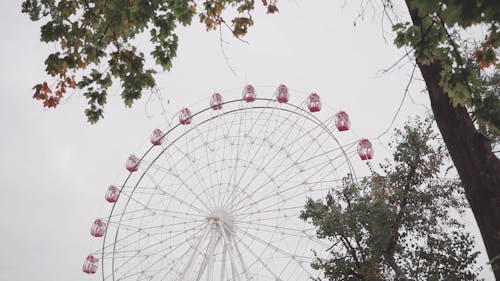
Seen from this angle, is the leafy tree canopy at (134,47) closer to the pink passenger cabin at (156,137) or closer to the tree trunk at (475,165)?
the tree trunk at (475,165)

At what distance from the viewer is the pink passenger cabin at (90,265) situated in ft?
64.9

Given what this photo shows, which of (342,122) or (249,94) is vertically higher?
(249,94)

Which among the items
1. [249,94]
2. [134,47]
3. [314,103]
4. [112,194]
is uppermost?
[249,94]

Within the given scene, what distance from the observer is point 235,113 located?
66.9 feet

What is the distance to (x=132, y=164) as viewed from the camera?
69.0 ft

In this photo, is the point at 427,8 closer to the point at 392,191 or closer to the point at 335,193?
the point at 392,191

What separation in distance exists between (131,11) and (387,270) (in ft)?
53.1

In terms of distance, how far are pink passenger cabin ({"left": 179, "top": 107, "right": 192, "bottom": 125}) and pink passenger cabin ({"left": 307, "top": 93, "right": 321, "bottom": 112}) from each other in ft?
18.4

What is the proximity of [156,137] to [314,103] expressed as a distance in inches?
301

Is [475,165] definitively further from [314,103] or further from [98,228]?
[98,228]

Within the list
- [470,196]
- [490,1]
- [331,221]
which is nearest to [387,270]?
[331,221]

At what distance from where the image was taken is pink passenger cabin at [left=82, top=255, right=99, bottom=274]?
19781 millimetres

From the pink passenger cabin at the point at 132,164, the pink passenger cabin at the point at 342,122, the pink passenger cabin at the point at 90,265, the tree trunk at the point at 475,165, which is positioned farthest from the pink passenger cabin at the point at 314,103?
the tree trunk at the point at 475,165

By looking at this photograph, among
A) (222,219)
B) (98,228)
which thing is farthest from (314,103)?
(98,228)
